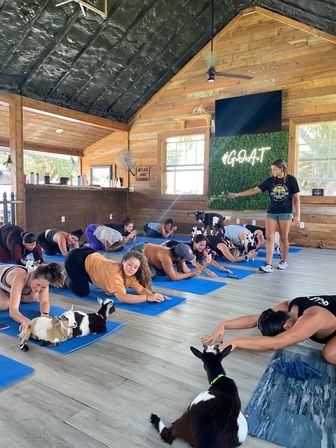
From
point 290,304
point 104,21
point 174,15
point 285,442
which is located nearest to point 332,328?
point 290,304

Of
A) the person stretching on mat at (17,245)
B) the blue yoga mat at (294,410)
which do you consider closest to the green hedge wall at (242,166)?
the person stretching on mat at (17,245)

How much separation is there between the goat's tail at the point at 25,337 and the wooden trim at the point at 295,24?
692 centimetres

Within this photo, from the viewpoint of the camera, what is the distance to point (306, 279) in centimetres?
414

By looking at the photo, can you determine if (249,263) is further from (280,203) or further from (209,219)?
(209,219)

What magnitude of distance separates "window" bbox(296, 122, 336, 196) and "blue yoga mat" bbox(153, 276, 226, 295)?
12.7ft

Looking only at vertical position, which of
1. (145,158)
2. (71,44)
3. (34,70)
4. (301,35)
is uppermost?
(301,35)

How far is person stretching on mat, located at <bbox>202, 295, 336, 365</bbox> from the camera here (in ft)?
6.00

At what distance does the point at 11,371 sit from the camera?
1892 millimetres

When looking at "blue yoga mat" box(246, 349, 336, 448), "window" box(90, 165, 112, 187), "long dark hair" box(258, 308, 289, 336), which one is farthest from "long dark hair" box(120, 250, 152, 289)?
"window" box(90, 165, 112, 187)

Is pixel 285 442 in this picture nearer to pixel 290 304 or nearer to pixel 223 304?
pixel 290 304

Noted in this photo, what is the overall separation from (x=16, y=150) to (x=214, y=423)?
6339mm

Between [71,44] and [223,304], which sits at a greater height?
[71,44]

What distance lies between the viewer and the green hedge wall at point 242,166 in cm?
693

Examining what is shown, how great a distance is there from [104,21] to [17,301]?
541cm
